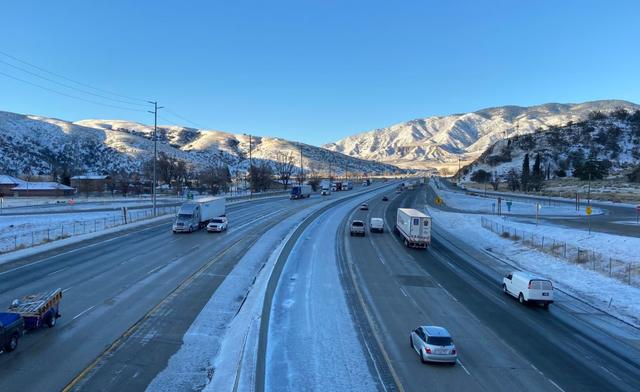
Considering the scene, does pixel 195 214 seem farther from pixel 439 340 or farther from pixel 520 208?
pixel 520 208

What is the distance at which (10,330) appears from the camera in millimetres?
15953

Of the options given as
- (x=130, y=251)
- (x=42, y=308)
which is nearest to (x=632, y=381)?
(x=42, y=308)

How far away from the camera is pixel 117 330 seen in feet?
61.2

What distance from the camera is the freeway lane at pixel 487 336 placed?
15.7 metres

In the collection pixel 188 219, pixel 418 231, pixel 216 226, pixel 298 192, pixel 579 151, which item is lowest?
pixel 216 226

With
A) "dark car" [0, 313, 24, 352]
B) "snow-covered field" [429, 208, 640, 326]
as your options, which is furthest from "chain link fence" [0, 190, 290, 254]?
"snow-covered field" [429, 208, 640, 326]

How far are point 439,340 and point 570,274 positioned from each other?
2217 cm

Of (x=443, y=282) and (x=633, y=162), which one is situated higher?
(x=633, y=162)

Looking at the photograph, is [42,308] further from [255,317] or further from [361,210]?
[361,210]

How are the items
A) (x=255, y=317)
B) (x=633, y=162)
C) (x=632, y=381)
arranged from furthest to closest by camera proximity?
(x=633, y=162) < (x=255, y=317) < (x=632, y=381)

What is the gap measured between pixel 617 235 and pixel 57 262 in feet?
153

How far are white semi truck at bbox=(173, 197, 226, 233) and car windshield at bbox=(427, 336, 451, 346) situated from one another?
120ft

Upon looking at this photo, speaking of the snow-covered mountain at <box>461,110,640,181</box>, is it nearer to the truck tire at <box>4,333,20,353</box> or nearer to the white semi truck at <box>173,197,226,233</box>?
the white semi truck at <box>173,197,226,233</box>

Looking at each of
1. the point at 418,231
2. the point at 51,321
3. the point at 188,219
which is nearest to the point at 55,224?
the point at 188,219
